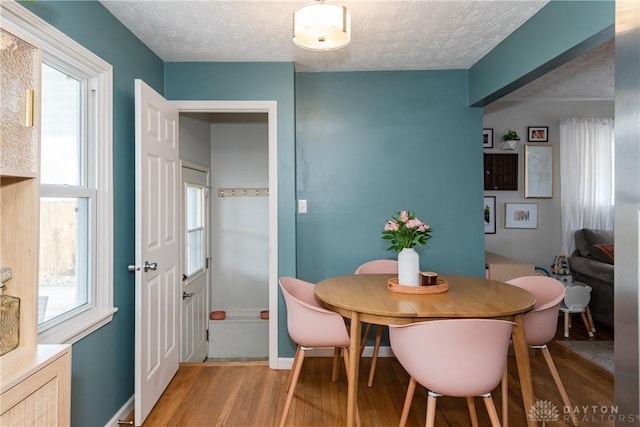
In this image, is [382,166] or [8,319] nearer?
[8,319]

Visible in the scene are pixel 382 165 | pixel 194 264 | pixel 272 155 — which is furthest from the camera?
pixel 194 264

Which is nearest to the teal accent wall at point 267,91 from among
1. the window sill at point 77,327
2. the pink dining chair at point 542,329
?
the window sill at point 77,327

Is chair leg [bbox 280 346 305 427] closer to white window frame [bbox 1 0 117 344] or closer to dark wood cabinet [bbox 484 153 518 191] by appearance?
white window frame [bbox 1 0 117 344]

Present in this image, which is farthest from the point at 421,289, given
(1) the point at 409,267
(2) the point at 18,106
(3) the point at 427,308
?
(2) the point at 18,106

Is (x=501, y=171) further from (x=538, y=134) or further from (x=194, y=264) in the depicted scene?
(x=194, y=264)

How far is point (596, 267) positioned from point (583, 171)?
47.6 inches

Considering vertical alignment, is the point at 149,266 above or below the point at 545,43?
below

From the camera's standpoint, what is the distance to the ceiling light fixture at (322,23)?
5.83 ft

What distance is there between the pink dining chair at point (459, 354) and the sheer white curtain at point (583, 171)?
3514mm

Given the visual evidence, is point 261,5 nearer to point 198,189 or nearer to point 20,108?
point 20,108

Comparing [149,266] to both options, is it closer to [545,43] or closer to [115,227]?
[115,227]

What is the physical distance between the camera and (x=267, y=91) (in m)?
2.99

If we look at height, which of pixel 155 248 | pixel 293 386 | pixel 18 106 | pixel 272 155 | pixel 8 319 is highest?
pixel 272 155

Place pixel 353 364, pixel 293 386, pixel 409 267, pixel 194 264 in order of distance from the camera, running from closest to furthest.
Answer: pixel 353 364 → pixel 293 386 → pixel 409 267 → pixel 194 264
